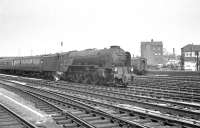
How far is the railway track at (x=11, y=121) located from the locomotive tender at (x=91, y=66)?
11639 mm

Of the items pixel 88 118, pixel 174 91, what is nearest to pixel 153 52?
pixel 174 91

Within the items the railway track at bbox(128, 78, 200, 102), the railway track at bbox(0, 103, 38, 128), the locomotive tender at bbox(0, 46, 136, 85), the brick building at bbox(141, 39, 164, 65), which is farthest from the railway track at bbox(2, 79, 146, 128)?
the brick building at bbox(141, 39, 164, 65)

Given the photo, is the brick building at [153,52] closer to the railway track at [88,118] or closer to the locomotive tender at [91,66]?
the locomotive tender at [91,66]

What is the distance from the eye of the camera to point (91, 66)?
23.0 meters

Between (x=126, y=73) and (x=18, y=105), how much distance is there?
1072 centimetres

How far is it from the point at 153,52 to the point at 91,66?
298 feet

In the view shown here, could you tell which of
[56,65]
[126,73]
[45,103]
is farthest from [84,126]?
[56,65]

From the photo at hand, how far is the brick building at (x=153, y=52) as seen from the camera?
109m

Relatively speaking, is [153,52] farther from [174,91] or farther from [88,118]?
[88,118]

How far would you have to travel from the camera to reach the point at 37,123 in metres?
8.68

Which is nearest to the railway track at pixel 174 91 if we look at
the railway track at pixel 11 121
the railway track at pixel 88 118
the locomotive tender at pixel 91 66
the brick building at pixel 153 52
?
the locomotive tender at pixel 91 66

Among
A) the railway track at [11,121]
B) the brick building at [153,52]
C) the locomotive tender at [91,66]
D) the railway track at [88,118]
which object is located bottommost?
the railway track at [11,121]

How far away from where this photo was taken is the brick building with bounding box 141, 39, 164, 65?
Result: 109 meters

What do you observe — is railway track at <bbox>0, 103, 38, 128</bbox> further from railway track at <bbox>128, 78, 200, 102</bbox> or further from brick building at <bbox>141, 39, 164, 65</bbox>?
brick building at <bbox>141, 39, 164, 65</bbox>
